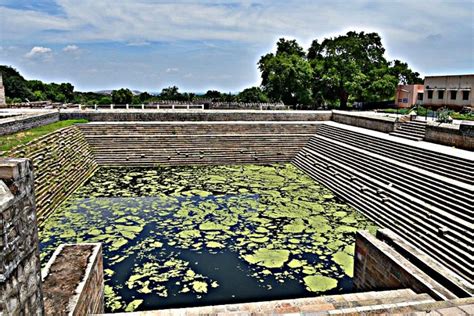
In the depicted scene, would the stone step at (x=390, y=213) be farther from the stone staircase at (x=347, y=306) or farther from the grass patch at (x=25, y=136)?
the grass patch at (x=25, y=136)

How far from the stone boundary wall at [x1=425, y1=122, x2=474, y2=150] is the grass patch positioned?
1232cm

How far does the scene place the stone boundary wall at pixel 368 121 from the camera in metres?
14.7

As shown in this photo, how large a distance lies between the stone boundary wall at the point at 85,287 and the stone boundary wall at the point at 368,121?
12182 millimetres

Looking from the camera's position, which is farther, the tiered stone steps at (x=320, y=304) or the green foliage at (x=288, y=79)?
the green foliage at (x=288, y=79)

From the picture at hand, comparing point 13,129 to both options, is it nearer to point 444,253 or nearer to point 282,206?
point 282,206

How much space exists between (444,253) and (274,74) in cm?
2008

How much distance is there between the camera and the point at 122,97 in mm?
27938

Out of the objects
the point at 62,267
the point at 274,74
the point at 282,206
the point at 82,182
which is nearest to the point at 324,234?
the point at 282,206

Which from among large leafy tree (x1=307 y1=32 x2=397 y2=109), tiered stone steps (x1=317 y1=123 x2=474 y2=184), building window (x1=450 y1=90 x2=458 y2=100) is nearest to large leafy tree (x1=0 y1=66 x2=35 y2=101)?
large leafy tree (x1=307 y1=32 x2=397 y2=109)

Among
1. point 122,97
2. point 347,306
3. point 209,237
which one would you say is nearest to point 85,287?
point 347,306

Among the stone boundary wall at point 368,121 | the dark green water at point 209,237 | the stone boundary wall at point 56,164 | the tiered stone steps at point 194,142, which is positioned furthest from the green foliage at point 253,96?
the dark green water at point 209,237

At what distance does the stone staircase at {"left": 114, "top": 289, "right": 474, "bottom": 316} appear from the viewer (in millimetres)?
4152

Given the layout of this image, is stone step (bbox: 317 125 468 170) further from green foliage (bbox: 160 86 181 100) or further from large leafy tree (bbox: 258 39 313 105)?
green foliage (bbox: 160 86 181 100)

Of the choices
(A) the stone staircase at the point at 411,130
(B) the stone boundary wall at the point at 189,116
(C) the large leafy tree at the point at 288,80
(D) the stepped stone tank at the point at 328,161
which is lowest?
(D) the stepped stone tank at the point at 328,161
